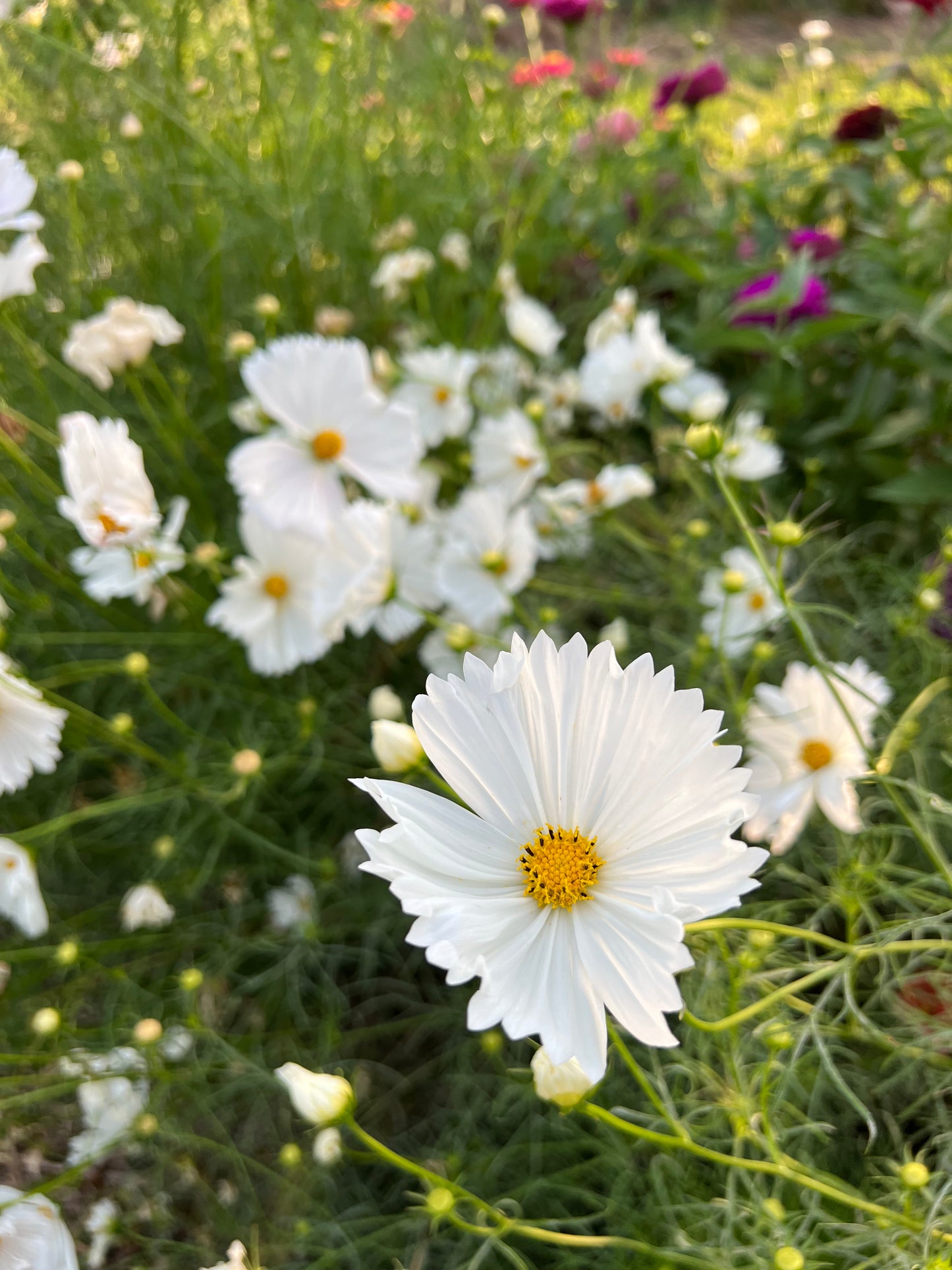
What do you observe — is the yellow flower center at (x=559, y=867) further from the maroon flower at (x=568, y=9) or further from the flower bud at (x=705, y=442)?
the maroon flower at (x=568, y=9)

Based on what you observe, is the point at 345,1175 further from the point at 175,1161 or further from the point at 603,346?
the point at 603,346

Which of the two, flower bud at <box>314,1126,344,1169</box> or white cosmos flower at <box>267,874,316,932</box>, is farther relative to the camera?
white cosmos flower at <box>267,874,316,932</box>

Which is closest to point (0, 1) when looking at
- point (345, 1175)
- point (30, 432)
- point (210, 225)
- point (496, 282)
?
point (210, 225)

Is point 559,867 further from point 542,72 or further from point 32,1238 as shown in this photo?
point 542,72

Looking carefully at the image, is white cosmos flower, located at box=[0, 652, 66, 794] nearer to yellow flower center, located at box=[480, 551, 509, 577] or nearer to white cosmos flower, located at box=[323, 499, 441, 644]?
white cosmos flower, located at box=[323, 499, 441, 644]

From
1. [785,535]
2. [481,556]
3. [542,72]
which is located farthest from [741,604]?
[542,72]

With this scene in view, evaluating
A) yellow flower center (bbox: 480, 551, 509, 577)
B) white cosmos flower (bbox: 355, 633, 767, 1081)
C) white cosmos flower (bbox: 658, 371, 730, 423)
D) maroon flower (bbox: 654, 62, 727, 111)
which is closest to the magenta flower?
white cosmos flower (bbox: 658, 371, 730, 423)
